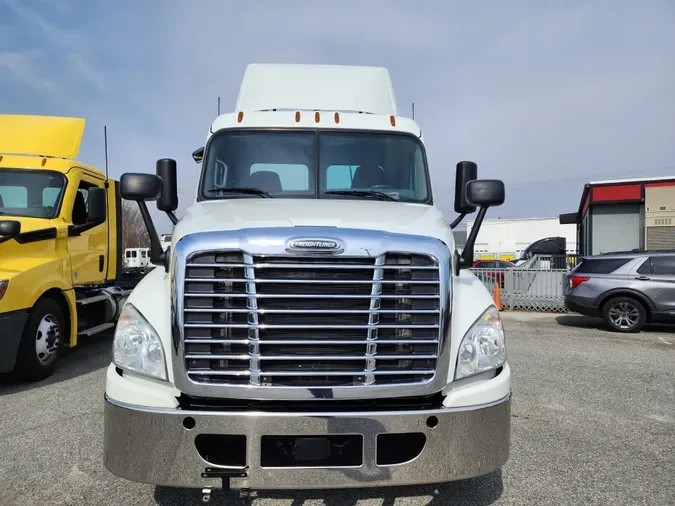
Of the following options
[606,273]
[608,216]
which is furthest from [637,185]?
[606,273]

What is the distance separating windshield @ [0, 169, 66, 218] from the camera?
20.4ft

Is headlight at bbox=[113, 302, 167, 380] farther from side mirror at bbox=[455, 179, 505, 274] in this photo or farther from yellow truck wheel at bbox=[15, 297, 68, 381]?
yellow truck wheel at bbox=[15, 297, 68, 381]

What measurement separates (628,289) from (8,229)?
10.3 metres

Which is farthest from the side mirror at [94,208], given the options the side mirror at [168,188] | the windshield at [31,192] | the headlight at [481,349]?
the headlight at [481,349]

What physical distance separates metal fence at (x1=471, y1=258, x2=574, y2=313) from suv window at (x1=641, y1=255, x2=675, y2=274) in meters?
3.45

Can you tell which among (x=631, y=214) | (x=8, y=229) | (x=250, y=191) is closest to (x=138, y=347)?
(x=250, y=191)

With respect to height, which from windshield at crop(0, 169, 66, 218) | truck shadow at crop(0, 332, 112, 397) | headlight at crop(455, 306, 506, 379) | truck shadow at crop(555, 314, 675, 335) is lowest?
truck shadow at crop(555, 314, 675, 335)

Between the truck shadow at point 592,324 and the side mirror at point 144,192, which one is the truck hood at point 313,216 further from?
the truck shadow at point 592,324

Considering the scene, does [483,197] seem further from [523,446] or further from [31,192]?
[31,192]

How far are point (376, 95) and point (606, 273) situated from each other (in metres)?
7.32

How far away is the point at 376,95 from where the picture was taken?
16.6ft

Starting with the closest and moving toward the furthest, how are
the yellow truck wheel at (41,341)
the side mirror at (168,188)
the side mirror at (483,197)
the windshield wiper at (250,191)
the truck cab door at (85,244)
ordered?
1. the side mirror at (483,197)
2. the windshield wiper at (250,191)
3. the side mirror at (168,188)
4. the yellow truck wheel at (41,341)
5. the truck cab door at (85,244)

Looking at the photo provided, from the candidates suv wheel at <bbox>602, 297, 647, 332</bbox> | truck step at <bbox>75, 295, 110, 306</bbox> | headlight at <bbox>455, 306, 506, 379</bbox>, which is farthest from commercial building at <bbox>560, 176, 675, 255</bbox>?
headlight at <bbox>455, 306, 506, 379</bbox>

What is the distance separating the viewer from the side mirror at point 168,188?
4.03 m
